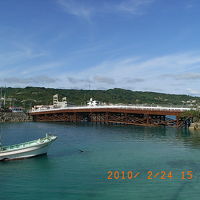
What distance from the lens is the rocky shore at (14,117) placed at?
4920 inches

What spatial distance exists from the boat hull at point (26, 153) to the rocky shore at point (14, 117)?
85487mm

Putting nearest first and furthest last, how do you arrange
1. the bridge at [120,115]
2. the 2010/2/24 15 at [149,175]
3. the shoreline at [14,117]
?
the 2010/2/24 15 at [149,175] < the bridge at [120,115] < the shoreline at [14,117]

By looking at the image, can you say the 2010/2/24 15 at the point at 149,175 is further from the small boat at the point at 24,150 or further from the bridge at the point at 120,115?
the bridge at the point at 120,115

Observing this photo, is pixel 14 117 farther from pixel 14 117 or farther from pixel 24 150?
pixel 24 150

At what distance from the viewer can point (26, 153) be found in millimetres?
41875

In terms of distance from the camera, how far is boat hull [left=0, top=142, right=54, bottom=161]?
3997 centimetres

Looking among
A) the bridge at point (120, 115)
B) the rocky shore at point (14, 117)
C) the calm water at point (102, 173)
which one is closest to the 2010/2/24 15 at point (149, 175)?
the calm water at point (102, 173)

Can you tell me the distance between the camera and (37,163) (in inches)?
1554

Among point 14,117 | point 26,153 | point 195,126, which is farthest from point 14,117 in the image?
point 26,153

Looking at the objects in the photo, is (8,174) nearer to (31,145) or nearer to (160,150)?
(31,145)

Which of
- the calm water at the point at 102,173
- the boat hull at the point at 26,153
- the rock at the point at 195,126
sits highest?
the rock at the point at 195,126

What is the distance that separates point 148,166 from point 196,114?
4540 cm

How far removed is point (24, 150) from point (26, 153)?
2.26 ft

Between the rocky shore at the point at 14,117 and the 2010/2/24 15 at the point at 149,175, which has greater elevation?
the rocky shore at the point at 14,117
